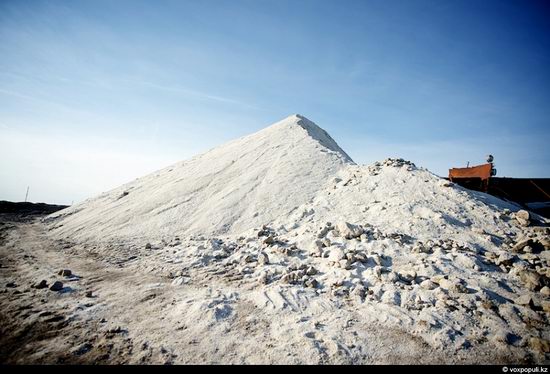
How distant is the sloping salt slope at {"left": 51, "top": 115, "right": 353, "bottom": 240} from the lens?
10.2 metres

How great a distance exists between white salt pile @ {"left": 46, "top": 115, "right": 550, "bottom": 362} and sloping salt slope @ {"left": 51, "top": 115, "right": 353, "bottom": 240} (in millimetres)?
85

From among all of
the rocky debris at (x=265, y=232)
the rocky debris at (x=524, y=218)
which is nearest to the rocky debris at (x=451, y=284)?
the rocky debris at (x=524, y=218)

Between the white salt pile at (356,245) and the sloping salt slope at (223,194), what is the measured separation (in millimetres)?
85

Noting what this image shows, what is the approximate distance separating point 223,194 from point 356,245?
22.4ft

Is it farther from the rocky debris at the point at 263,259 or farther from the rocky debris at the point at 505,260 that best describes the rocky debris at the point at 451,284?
the rocky debris at the point at 263,259

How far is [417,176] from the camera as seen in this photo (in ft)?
33.8

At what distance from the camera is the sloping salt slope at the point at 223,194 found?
1016cm

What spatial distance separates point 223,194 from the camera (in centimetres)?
1198

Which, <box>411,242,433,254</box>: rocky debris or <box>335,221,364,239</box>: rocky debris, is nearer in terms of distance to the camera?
<box>411,242,433,254</box>: rocky debris

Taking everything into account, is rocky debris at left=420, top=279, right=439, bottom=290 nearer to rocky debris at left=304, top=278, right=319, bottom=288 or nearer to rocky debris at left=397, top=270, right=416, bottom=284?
rocky debris at left=397, top=270, right=416, bottom=284

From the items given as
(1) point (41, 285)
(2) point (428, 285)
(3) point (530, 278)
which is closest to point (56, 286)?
(1) point (41, 285)

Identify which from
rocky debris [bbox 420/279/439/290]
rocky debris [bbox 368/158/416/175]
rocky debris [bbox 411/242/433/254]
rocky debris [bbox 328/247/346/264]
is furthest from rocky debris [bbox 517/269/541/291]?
rocky debris [bbox 368/158/416/175]

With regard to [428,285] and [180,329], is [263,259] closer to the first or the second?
[180,329]

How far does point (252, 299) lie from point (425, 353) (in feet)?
9.80
